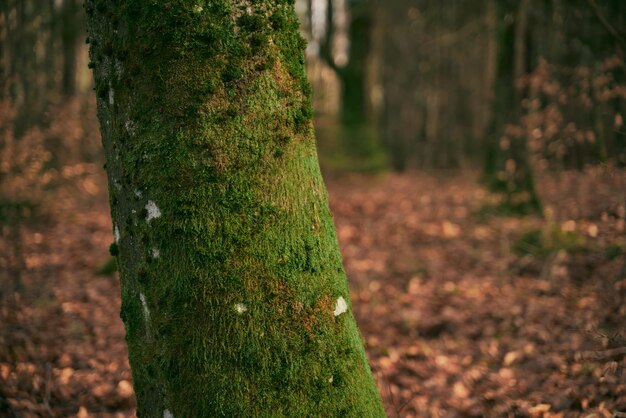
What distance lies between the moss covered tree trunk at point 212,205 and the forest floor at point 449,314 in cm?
Answer: 177

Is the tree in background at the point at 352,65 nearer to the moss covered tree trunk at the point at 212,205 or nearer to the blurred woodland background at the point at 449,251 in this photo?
the blurred woodland background at the point at 449,251

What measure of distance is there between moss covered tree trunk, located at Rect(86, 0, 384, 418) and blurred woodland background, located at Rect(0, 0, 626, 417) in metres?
1.90

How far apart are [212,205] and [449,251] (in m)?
6.07

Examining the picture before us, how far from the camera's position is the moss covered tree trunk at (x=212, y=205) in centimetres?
168

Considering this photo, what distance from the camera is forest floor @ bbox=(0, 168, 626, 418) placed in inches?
134

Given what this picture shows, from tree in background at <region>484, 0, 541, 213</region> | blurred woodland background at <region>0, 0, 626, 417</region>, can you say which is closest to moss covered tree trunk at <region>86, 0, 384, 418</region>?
blurred woodland background at <region>0, 0, 626, 417</region>

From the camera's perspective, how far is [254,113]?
174cm

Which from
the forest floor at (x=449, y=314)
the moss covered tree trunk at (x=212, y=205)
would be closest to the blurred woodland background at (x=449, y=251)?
the forest floor at (x=449, y=314)

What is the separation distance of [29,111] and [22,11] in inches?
79.5

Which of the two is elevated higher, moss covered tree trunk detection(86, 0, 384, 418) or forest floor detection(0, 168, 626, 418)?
moss covered tree trunk detection(86, 0, 384, 418)

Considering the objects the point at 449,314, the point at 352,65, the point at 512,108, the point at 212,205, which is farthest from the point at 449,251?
the point at 352,65

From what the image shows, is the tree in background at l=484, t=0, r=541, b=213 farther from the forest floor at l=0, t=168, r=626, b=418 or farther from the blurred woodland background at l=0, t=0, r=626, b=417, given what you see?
the forest floor at l=0, t=168, r=626, b=418

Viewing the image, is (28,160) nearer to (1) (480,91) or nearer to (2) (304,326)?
(2) (304,326)

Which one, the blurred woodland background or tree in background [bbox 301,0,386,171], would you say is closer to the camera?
the blurred woodland background
